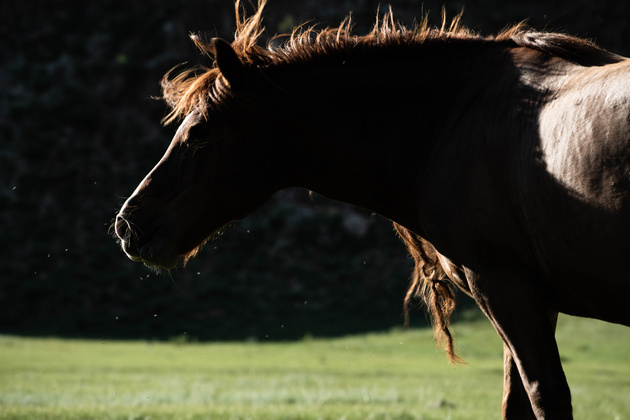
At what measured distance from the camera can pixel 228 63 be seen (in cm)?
363

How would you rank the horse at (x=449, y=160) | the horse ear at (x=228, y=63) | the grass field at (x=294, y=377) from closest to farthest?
the horse at (x=449, y=160)
the horse ear at (x=228, y=63)
the grass field at (x=294, y=377)

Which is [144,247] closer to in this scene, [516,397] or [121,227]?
[121,227]

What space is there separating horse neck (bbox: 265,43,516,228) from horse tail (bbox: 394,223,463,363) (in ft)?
1.26

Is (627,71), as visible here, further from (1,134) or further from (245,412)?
(1,134)

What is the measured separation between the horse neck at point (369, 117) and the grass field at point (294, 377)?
129 centimetres

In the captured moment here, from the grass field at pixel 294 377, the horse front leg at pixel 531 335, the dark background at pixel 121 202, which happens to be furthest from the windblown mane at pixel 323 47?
the dark background at pixel 121 202

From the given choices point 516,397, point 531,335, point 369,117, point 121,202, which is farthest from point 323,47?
point 121,202

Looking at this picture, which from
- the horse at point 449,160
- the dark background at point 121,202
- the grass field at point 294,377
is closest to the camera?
the horse at point 449,160

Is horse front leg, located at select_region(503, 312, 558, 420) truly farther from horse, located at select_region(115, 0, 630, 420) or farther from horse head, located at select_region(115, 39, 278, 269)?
horse head, located at select_region(115, 39, 278, 269)

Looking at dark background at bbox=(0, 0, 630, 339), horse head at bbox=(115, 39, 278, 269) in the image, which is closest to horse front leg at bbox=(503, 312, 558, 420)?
horse head at bbox=(115, 39, 278, 269)

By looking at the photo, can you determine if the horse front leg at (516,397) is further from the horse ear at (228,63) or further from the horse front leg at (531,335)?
the horse ear at (228,63)

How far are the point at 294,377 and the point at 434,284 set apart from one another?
7868 millimetres

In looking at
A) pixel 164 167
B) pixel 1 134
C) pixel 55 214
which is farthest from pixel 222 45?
pixel 1 134

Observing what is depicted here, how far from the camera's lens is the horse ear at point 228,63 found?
355cm
